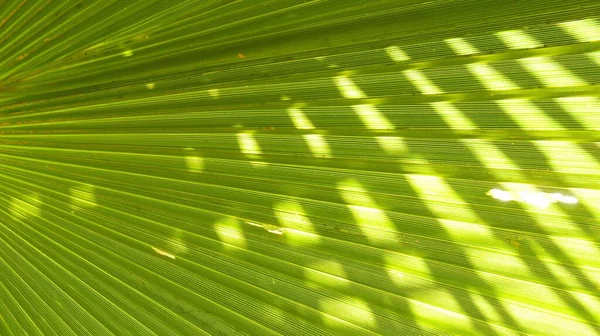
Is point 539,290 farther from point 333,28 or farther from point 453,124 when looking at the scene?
point 333,28

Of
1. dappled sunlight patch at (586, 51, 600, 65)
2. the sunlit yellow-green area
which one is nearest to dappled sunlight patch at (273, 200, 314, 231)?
the sunlit yellow-green area

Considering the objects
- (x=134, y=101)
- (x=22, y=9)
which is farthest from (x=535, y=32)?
(x=22, y=9)

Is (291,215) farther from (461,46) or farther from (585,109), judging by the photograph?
(585,109)

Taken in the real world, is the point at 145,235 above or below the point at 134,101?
below

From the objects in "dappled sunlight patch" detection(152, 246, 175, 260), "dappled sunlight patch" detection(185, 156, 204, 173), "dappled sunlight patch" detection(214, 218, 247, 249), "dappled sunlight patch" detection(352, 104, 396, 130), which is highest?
"dappled sunlight patch" detection(352, 104, 396, 130)

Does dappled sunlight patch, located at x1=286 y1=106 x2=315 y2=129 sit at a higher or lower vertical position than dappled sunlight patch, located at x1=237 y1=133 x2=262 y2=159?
higher

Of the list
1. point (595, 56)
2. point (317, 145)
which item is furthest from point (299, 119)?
point (595, 56)

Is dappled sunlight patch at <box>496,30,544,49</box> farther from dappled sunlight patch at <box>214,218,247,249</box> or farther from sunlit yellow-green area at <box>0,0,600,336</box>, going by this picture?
dappled sunlight patch at <box>214,218,247,249</box>
